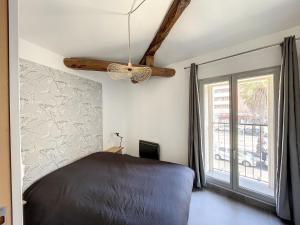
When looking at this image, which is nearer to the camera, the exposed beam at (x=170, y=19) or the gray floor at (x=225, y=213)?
the exposed beam at (x=170, y=19)

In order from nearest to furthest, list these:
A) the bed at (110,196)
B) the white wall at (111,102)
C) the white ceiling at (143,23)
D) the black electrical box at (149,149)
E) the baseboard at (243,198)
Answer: the bed at (110,196) < the white ceiling at (143,23) < the baseboard at (243,198) < the white wall at (111,102) < the black electrical box at (149,149)

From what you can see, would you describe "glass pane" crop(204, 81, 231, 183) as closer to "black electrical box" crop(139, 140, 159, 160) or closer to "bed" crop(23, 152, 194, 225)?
"bed" crop(23, 152, 194, 225)

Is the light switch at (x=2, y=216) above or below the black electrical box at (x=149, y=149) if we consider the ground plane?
above

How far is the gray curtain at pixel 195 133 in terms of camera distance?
303cm

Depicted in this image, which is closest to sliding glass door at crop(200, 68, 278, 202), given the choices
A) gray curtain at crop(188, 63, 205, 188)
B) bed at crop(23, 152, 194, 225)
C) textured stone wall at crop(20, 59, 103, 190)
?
gray curtain at crop(188, 63, 205, 188)

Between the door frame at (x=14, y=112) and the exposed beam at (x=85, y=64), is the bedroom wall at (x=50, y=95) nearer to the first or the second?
the exposed beam at (x=85, y=64)

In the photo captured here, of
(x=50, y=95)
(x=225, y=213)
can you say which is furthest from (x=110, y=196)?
(x=50, y=95)

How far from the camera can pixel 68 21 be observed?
1.97 metres

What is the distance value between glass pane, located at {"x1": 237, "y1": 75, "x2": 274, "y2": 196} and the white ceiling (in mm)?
756

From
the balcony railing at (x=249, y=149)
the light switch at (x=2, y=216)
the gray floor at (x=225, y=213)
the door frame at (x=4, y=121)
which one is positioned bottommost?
the gray floor at (x=225, y=213)

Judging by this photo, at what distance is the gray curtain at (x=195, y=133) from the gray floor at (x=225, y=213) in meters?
0.41

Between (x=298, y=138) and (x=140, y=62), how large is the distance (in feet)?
9.66

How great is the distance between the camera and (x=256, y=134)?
8.45 ft

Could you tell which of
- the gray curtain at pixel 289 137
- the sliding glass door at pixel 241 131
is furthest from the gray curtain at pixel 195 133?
the gray curtain at pixel 289 137
